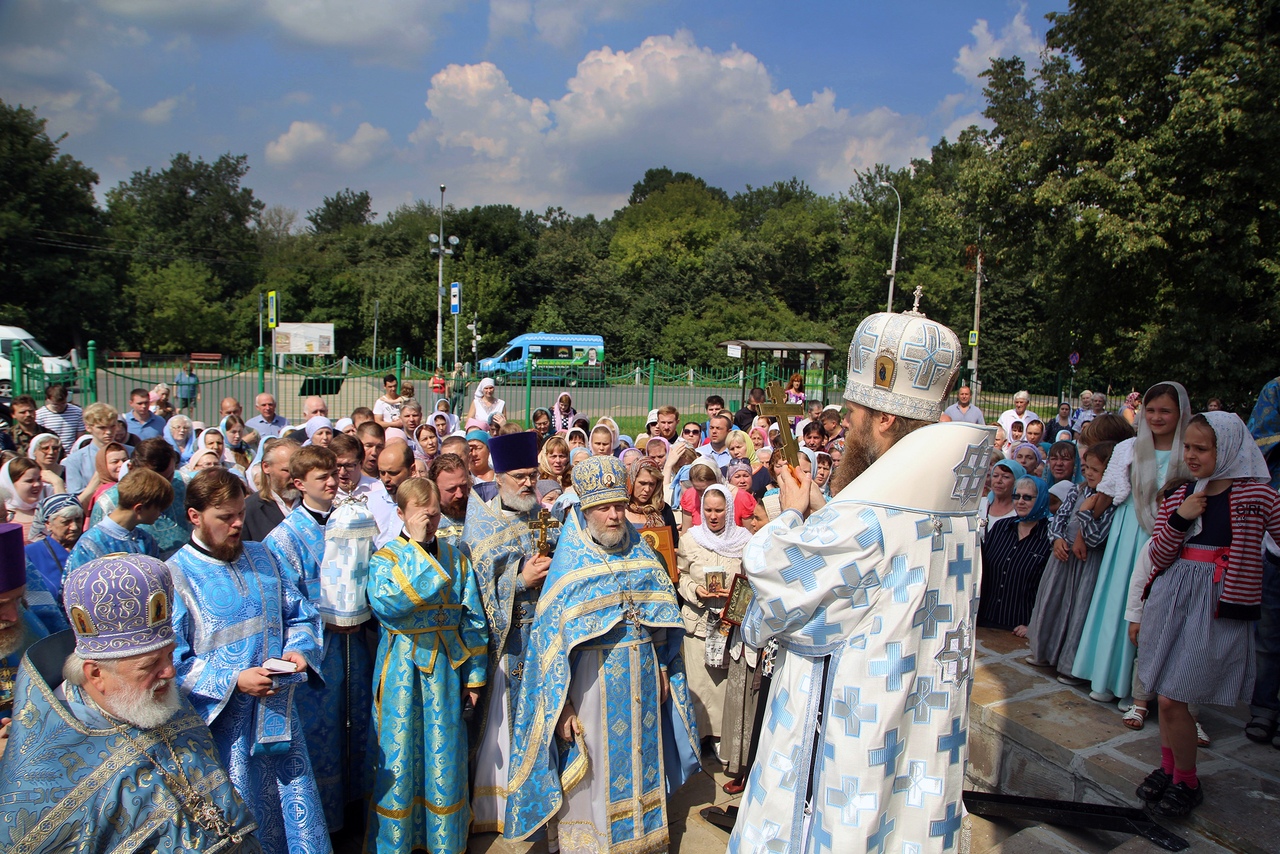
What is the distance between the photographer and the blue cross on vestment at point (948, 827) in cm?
223

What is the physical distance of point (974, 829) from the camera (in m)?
4.26

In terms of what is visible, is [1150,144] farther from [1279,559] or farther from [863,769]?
[863,769]

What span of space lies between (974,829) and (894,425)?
9.89 ft

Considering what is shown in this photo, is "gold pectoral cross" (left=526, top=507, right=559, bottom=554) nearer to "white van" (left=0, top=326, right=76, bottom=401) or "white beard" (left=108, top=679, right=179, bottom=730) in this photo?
"white beard" (left=108, top=679, right=179, bottom=730)

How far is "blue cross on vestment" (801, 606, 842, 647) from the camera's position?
87.0 inches

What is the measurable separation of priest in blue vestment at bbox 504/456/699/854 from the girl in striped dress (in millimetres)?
2303

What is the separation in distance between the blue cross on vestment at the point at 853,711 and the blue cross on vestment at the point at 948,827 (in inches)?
14.4

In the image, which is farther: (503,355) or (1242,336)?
(503,355)

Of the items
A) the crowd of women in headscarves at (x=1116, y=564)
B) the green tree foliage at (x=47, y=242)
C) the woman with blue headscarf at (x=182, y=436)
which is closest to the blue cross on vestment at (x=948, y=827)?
the crowd of women in headscarves at (x=1116, y=564)

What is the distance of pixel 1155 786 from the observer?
11.9ft

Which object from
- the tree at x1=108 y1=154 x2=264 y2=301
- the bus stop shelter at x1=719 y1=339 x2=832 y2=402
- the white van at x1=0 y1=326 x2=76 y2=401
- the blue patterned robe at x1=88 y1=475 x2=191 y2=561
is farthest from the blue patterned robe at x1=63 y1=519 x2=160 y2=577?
the tree at x1=108 y1=154 x2=264 y2=301

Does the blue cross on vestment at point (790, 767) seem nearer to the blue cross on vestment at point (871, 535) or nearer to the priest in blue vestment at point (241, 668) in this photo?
the blue cross on vestment at point (871, 535)

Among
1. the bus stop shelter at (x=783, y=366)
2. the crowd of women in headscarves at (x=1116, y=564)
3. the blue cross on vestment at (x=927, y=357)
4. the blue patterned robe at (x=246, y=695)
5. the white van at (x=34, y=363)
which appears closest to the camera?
the blue cross on vestment at (x=927, y=357)

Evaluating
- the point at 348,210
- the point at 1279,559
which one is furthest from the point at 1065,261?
the point at 348,210
